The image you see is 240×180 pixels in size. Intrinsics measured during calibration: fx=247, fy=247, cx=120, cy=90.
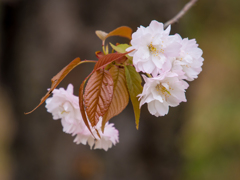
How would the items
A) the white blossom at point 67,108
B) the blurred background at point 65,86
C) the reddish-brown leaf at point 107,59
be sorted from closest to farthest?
the reddish-brown leaf at point 107,59 → the white blossom at point 67,108 → the blurred background at point 65,86

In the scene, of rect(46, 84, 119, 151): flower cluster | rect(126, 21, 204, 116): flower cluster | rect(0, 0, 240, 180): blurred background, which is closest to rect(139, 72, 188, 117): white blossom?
rect(126, 21, 204, 116): flower cluster

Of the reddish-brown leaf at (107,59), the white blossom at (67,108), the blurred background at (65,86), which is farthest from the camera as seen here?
the blurred background at (65,86)

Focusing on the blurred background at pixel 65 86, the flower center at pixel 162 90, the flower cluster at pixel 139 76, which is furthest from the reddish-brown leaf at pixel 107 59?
the blurred background at pixel 65 86

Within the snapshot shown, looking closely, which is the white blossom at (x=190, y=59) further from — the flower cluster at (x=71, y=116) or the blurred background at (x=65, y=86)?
the blurred background at (x=65, y=86)

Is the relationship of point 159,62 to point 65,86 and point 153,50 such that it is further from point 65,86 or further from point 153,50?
point 65,86

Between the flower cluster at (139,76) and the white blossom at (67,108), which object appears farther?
the white blossom at (67,108)

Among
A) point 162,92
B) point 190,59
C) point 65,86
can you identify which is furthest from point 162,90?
point 65,86

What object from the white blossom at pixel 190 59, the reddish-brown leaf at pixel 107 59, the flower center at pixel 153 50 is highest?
the reddish-brown leaf at pixel 107 59

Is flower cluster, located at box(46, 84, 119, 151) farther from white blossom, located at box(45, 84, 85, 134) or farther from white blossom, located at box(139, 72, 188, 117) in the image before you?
white blossom, located at box(139, 72, 188, 117)
